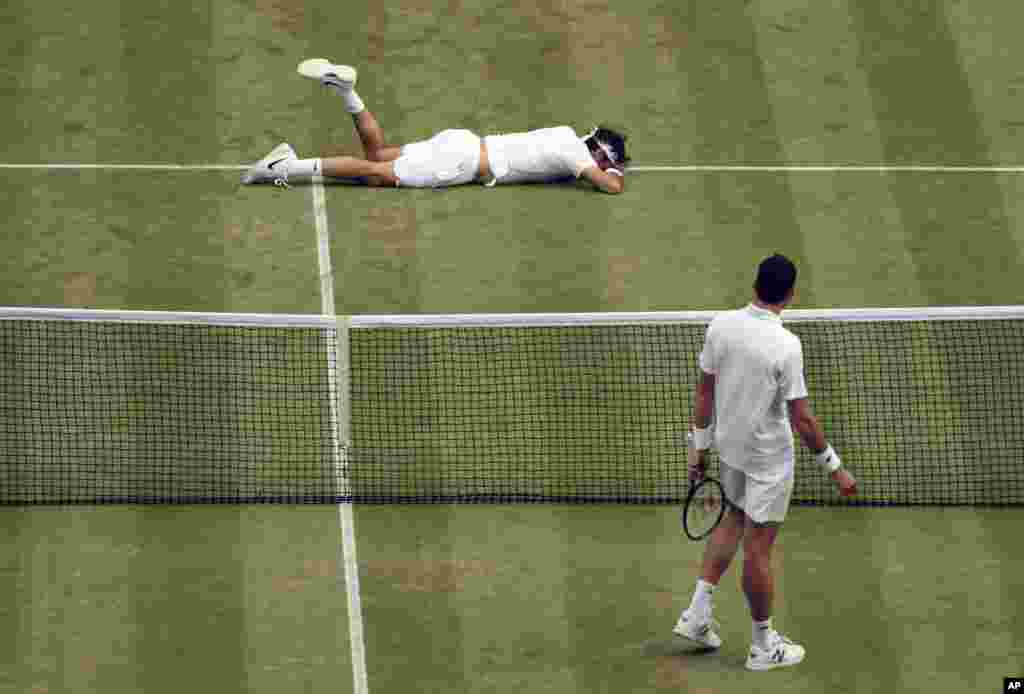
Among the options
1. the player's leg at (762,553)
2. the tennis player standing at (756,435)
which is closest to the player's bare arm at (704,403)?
the tennis player standing at (756,435)

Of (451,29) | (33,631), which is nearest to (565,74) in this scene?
(451,29)

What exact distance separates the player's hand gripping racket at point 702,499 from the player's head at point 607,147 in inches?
215

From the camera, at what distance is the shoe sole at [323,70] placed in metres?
19.0

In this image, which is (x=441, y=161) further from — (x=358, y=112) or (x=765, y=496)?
(x=765, y=496)

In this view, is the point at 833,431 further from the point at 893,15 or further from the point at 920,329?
the point at 893,15

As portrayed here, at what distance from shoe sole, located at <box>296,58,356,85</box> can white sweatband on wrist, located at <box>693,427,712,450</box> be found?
6.40m

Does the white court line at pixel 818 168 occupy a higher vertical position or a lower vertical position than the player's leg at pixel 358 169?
lower

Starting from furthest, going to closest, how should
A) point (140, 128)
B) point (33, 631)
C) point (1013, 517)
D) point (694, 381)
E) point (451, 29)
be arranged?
point (451, 29) → point (140, 128) → point (694, 381) → point (1013, 517) → point (33, 631)

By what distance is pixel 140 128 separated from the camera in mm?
19984

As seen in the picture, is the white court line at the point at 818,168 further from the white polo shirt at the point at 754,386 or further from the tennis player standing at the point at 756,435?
the white polo shirt at the point at 754,386

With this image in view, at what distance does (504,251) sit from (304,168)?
1777mm

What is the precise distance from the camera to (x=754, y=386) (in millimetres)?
13102

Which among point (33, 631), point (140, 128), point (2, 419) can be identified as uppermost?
point (140, 128)

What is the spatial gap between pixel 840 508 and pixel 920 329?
2140 millimetres
